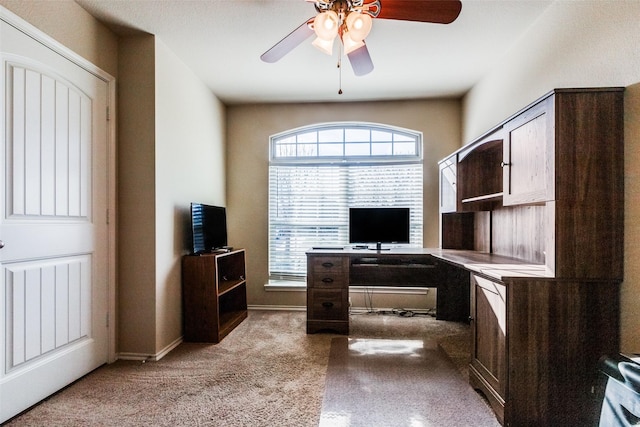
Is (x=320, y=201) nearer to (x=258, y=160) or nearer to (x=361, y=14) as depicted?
(x=258, y=160)

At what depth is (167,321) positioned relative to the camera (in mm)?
2848

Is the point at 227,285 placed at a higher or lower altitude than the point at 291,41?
lower

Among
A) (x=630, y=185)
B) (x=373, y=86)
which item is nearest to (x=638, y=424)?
(x=630, y=185)

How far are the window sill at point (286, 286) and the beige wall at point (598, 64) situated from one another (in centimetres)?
286

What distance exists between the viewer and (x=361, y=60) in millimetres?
2168

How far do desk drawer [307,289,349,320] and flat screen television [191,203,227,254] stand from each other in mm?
A: 1117

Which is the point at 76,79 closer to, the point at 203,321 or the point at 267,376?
the point at 203,321

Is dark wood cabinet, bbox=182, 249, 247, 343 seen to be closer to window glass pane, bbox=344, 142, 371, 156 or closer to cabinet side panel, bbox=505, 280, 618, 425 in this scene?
window glass pane, bbox=344, 142, 371, 156

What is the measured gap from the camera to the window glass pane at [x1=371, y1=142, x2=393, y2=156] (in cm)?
423

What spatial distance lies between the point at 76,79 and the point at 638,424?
3418mm

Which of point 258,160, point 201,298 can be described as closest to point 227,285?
point 201,298

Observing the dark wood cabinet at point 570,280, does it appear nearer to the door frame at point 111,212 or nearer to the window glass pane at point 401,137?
the window glass pane at point 401,137

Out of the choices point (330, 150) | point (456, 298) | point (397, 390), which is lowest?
point (397, 390)

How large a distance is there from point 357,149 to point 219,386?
3019 mm
